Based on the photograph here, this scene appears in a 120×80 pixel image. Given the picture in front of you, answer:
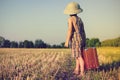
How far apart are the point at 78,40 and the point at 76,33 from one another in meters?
0.14

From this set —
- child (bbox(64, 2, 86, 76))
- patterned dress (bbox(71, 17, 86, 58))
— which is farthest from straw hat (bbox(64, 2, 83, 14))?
patterned dress (bbox(71, 17, 86, 58))

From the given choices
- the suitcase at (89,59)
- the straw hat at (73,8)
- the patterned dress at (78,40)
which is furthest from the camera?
the suitcase at (89,59)

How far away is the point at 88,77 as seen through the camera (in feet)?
19.6

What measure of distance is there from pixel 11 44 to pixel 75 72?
83.0ft

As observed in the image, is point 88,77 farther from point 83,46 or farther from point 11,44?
point 11,44

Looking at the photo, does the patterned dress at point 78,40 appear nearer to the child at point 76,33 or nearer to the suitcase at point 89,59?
the child at point 76,33

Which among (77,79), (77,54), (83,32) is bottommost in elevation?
(77,79)

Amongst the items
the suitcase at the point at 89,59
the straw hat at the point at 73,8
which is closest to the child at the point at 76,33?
the straw hat at the point at 73,8

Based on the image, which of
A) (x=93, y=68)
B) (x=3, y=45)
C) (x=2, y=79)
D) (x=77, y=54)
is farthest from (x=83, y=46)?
(x=3, y=45)

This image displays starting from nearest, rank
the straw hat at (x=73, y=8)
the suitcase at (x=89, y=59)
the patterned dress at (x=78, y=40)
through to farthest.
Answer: the straw hat at (x=73, y=8) < the patterned dress at (x=78, y=40) < the suitcase at (x=89, y=59)

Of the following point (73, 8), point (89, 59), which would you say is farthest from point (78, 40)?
point (73, 8)

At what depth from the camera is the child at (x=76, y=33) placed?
652 cm

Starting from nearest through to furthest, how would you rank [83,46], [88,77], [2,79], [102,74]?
1. [2,79]
2. [88,77]
3. [102,74]
4. [83,46]

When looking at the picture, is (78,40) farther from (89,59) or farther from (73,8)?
(73,8)
